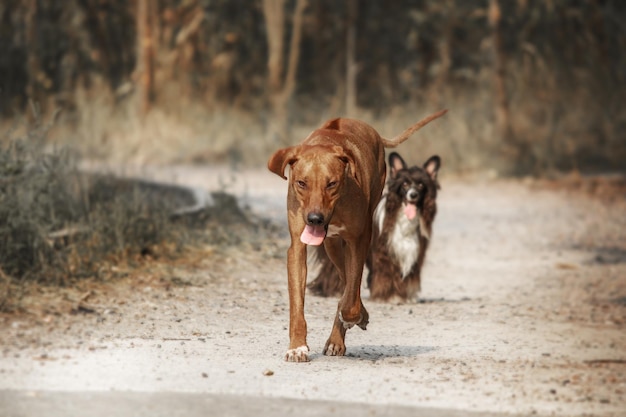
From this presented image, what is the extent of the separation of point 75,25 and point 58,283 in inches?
1133

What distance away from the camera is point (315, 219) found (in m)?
7.21

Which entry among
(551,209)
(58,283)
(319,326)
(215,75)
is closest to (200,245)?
(58,283)

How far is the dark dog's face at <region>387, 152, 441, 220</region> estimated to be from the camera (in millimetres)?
10234

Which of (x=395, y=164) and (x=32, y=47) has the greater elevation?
(x=32, y=47)

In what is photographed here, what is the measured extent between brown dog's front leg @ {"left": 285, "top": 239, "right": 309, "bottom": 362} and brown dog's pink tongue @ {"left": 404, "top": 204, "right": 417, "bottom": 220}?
2.83 m

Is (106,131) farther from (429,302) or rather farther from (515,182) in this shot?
(429,302)

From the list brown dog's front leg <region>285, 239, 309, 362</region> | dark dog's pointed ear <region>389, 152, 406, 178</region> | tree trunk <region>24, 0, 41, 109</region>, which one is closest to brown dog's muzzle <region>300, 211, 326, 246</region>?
brown dog's front leg <region>285, 239, 309, 362</region>

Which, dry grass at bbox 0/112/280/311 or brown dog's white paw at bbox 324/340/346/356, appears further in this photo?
dry grass at bbox 0/112/280/311

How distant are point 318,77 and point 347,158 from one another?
36.0 meters

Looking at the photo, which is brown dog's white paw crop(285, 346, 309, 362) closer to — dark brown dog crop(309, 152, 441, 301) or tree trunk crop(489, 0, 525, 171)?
dark brown dog crop(309, 152, 441, 301)

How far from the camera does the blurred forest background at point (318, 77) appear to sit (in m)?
23.9

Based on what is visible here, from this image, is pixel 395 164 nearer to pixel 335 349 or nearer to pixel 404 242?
pixel 404 242

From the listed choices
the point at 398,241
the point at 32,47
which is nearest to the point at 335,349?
the point at 398,241

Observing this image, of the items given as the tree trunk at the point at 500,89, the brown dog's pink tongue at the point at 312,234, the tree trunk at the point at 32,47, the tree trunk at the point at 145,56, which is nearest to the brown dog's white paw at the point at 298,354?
the brown dog's pink tongue at the point at 312,234
